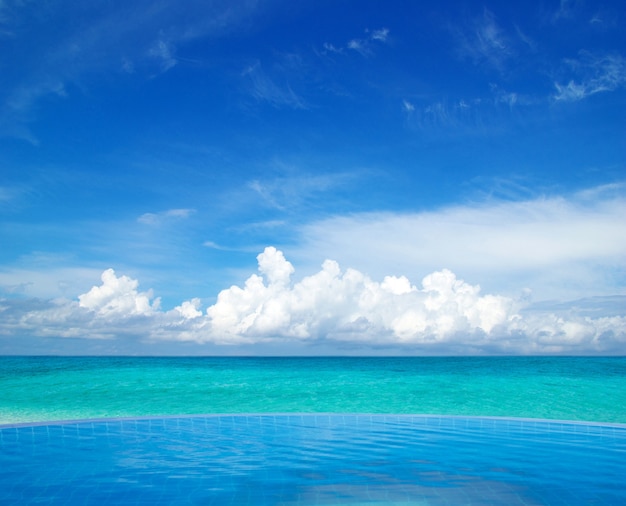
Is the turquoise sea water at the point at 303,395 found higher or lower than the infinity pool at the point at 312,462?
lower

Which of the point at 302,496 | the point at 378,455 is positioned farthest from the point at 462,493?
the point at 378,455

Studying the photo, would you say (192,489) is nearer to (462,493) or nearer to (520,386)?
(462,493)

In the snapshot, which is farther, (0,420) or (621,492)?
(0,420)

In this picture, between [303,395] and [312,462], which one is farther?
[303,395]

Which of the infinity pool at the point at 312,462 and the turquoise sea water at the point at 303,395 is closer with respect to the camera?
the infinity pool at the point at 312,462

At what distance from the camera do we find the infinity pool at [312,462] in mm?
6820

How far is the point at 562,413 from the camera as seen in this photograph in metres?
20.8

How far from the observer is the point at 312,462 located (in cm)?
889

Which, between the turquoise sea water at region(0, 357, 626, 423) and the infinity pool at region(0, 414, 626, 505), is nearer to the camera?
the infinity pool at region(0, 414, 626, 505)

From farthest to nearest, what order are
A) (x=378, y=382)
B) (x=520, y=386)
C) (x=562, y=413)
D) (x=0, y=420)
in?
(x=378, y=382) < (x=520, y=386) < (x=562, y=413) < (x=0, y=420)

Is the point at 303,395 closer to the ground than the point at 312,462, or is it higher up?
closer to the ground

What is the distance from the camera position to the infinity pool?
6.82 m

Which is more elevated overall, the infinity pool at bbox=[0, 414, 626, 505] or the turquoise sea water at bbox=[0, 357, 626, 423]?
the infinity pool at bbox=[0, 414, 626, 505]

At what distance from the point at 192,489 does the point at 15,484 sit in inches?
95.4
